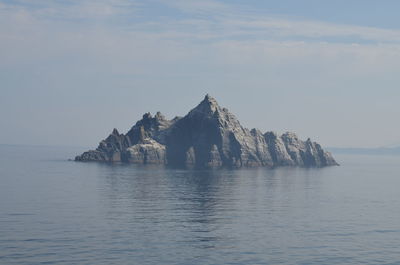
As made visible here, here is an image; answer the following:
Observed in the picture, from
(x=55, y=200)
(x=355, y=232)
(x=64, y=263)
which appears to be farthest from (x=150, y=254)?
(x=55, y=200)

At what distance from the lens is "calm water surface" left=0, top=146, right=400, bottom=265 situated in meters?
54.2

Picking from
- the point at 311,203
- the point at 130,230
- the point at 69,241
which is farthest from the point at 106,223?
the point at 311,203

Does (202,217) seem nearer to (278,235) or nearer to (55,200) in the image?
(278,235)

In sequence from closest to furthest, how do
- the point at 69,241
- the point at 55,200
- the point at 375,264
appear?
the point at 375,264 → the point at 69,241 → the point at 55,200

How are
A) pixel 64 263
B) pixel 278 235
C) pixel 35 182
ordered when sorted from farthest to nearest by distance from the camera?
pixel 35 182
pixel 278 235
pixel 64 263

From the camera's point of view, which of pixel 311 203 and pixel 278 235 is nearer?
pixel 278 235

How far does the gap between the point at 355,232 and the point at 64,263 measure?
39.4 metres

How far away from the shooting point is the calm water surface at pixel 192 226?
54188 mm

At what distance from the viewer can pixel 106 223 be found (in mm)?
70875

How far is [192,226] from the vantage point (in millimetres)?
71125

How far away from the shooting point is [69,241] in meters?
58.3

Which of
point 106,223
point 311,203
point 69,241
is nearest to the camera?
point 69,241

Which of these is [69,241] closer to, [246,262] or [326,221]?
[246,262]

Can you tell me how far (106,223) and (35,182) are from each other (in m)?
63.5
